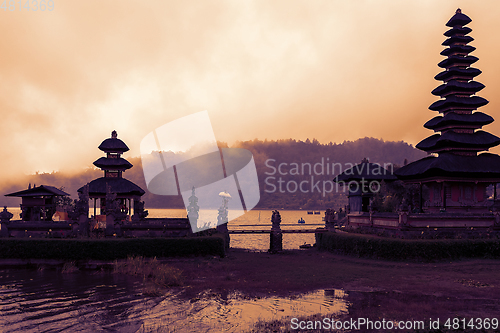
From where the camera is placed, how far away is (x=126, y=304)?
1418cm

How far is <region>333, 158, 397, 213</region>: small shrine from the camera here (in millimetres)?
33062

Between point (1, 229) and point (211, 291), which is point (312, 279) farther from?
point (1, 229)

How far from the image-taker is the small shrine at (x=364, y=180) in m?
33.1

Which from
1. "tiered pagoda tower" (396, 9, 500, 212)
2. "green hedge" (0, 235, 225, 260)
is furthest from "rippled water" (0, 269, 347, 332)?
"tiered pagoda tower" (396, 9, 500, 212)

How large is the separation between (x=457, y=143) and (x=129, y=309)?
3121cm

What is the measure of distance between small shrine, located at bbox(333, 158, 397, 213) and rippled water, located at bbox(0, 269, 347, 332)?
61.7ft

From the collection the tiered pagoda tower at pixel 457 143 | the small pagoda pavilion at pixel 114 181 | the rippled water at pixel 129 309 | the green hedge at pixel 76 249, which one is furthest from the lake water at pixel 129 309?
the tiered pagoda tower at pixel 457 143

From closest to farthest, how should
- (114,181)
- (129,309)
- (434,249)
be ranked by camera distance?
(129,309), (434,249), (114,181)

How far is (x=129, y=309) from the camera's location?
44.2ft

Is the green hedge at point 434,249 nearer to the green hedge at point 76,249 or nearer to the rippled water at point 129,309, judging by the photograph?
the rippled water at point 129,309

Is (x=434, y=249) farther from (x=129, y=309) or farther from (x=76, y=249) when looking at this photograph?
(x=76, y=249)

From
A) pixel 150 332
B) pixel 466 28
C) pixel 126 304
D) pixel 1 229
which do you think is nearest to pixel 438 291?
pixel 150 332

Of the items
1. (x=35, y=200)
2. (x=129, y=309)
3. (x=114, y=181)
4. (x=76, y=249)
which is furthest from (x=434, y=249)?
(x=35, y=200)

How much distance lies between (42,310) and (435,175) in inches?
1193
